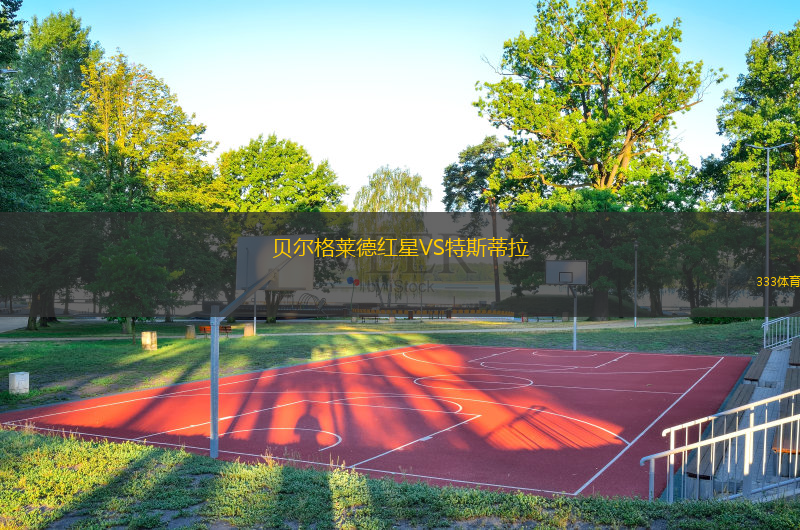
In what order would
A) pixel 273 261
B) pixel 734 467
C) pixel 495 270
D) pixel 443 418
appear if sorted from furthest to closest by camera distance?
pixel 495 270
pixel 443 418
pixel 273 261
pixel 734 467

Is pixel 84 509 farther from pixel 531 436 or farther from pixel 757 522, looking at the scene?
pixel 531 436

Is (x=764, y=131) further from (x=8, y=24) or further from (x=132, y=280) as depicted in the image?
(x=8, y=24)

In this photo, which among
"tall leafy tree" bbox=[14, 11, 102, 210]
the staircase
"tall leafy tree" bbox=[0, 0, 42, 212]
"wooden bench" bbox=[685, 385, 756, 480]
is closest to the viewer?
the staircase

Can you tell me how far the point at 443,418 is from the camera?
15.3 meters

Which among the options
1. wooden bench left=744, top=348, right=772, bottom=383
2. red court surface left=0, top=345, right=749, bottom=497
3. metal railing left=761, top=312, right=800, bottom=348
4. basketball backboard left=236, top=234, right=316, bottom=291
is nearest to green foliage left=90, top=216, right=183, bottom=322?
red court surface left=0, top=345, right=749, bottom=497

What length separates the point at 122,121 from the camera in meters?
41.3

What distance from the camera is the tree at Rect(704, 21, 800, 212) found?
40.3 m

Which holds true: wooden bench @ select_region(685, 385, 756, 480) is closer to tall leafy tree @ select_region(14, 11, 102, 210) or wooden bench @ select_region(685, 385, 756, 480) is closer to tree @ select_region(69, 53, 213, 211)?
tree @ select_region(69, 53, 213, 211)

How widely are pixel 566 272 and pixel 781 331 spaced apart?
13092 millimetres

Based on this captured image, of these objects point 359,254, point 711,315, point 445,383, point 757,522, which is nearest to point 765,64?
point 711,315

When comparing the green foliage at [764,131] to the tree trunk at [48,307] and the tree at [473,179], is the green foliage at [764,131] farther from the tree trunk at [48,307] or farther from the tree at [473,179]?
the tree trunk at [48,307]

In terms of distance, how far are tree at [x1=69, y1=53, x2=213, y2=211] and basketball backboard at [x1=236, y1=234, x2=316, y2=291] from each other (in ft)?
94.6

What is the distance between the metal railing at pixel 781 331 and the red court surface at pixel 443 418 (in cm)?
222

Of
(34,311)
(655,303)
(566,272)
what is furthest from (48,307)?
(655,303)
